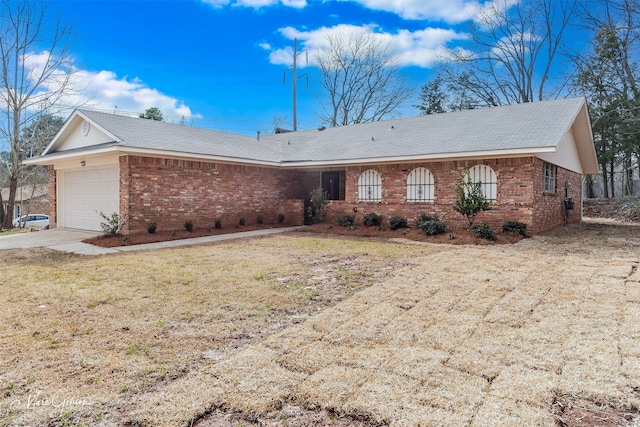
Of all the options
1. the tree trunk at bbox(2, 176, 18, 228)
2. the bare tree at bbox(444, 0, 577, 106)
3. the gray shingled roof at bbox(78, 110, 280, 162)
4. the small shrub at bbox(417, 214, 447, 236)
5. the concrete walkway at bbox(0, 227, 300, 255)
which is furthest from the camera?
the bare tree at bbox(444, 0, 577, 106)

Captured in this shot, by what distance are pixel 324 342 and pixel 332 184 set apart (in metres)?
14.4

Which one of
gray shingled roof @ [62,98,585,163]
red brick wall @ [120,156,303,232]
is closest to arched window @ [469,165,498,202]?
gray shingled roof @ [62,98,585,163]

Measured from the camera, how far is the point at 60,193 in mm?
14016


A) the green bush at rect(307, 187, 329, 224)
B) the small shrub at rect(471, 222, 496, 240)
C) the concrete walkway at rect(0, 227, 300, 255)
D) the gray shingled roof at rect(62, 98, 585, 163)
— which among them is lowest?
the concrete walkway at rect(0, 227, 300, 255)

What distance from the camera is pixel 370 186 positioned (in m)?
13.4

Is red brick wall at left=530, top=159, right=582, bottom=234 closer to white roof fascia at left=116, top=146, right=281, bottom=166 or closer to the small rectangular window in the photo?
the small rectangular window

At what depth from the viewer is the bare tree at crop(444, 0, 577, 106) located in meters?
25.7

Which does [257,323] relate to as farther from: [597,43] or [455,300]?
[597,43]

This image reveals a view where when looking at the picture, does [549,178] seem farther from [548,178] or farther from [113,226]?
[113,226]

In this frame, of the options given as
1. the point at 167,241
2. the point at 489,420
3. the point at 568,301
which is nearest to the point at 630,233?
the point at 568,301

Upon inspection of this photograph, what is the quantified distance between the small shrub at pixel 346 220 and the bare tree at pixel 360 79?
1882 cm

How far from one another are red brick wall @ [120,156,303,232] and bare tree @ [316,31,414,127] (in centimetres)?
1705

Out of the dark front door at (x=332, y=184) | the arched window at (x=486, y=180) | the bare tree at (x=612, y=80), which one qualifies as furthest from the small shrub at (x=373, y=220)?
the bare tree at (x=612, y=80)

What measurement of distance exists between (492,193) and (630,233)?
5.07m
